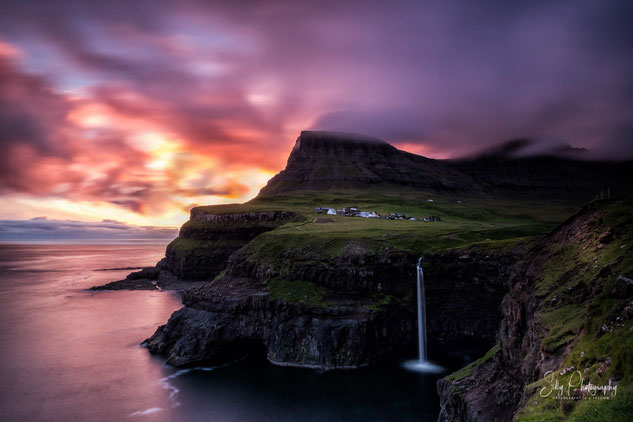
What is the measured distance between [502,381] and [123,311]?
336 feet

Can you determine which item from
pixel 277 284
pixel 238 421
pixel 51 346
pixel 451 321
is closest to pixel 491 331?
pixel 451 321

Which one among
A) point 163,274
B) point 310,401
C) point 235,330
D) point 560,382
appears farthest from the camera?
point 163,274

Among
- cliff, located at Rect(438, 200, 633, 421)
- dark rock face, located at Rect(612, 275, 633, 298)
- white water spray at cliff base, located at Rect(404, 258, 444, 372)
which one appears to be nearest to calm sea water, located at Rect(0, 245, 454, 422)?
white water spray at cliff base, located at Rect(404, 258, 444, 372)

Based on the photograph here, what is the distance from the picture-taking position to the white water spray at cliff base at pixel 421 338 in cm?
5794

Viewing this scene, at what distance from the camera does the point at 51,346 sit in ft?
245

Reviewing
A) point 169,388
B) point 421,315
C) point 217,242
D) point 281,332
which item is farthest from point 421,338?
point 217,242

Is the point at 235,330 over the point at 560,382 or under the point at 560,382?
under

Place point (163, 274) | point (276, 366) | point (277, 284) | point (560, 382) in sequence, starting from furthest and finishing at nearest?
point (163, 274)
point (277, 284)
point (276, 366)
point (560, 382)

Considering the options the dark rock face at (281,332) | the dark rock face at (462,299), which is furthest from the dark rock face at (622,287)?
the dark rock face at (281,332)

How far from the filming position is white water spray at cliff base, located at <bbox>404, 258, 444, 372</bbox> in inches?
2281

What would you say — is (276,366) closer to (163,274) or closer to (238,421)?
(238,421)

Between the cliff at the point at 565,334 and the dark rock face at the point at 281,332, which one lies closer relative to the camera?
the cliff at the point at 565,334

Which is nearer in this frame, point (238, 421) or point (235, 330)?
point (238, 421)

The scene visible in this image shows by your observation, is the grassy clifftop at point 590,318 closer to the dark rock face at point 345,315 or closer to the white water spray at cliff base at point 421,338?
the dark rock face at point 345,315
